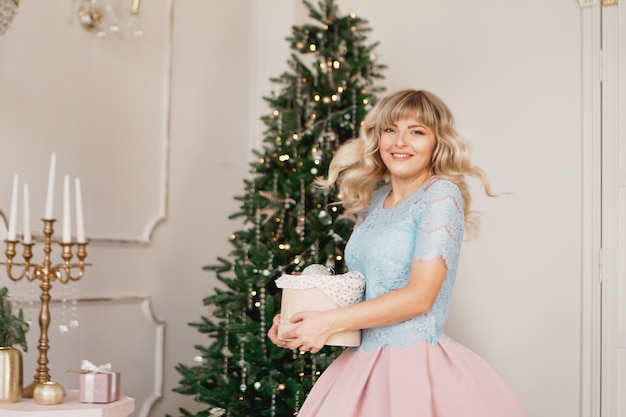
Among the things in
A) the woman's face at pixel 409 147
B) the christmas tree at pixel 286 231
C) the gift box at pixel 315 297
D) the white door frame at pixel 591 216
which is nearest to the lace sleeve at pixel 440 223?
the woman's face at pixel 409 147

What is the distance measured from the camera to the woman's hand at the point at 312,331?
1.82 meters

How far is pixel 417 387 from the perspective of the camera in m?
1.83

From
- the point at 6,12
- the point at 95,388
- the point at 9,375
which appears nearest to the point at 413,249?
the point at 95,388

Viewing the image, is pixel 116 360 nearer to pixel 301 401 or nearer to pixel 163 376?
pixel 163 376

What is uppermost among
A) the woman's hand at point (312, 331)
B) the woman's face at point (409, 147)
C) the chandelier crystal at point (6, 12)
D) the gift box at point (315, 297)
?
the chandelier crystal at point (6, 12)

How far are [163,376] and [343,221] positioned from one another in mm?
1374

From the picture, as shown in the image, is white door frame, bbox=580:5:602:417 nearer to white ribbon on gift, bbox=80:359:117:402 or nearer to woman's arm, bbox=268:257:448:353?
woman's arm, bbox=268:257:448:353

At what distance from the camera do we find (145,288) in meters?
3.76

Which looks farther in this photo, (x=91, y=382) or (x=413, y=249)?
(x=91, y=382)

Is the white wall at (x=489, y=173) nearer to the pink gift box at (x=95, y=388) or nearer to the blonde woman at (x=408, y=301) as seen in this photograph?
the pink gift box at (x=95, y=388)

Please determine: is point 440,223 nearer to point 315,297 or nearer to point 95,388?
point 315,297

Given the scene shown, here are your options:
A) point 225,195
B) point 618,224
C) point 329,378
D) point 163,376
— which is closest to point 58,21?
point 225,195

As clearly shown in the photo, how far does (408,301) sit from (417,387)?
20cm

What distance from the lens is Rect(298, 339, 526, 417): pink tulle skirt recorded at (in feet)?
5.94
